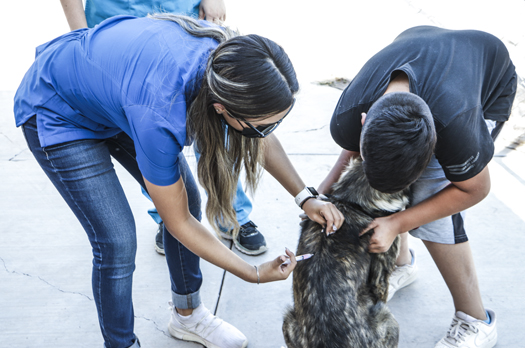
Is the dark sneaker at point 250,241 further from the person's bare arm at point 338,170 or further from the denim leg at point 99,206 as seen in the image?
the denim leg at point 99,206

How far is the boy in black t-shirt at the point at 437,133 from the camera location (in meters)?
1.62

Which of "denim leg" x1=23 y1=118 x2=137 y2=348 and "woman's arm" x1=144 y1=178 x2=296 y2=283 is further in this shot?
"denim leg" x1=23 y1=118 x2=137 y2=348

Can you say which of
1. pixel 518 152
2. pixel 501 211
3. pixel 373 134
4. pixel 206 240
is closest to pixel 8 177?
pixel 206 240

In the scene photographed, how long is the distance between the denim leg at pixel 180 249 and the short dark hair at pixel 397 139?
0.97 metres

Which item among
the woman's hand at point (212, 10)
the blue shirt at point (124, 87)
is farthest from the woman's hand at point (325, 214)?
the woman's hand at point (212, 10)

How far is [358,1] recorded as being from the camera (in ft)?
29.1

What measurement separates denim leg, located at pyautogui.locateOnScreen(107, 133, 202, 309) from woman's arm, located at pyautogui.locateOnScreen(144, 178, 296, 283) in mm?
432

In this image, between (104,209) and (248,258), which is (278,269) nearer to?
(104,209)

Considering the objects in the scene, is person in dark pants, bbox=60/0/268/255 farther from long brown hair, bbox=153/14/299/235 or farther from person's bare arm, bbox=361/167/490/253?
person's bare arm, bbox=361/167/490/253

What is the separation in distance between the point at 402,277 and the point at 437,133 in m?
1.43

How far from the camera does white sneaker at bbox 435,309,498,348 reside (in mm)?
2439

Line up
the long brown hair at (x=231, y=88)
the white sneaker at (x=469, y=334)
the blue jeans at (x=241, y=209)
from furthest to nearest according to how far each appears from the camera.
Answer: the blue jeans at (x=241, y=209)
the white sneaker at (x=469, y=334)
the long brown hair at (x=231, y=88)

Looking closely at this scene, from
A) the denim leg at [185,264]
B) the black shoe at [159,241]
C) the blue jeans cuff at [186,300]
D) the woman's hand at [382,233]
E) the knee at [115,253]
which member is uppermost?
the knee at [115,253]

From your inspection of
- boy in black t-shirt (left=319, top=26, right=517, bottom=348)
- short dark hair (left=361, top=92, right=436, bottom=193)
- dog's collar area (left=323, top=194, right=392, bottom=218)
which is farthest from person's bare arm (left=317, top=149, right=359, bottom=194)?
short dark hair (left=361, top=92, right=436, bottom=193)
